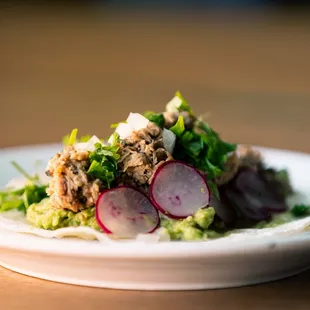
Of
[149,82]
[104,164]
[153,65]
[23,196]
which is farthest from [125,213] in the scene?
[153,65]

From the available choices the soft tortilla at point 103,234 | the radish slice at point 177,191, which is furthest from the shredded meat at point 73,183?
the radish slice at point 177,191

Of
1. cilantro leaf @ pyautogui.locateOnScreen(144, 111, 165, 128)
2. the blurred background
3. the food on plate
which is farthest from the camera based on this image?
the blurred background

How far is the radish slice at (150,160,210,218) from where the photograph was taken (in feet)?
10.1

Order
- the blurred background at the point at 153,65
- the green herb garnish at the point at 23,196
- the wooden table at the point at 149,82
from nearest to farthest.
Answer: the wooden table at the point at 149,82, the green herb garnish at the point at 23,196, the blurred background at the point at 153,65

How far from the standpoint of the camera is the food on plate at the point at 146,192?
9.89 feet

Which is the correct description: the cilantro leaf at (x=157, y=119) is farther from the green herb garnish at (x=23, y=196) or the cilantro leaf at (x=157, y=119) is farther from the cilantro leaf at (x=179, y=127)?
the green herb garnish at (x=23, y=196)

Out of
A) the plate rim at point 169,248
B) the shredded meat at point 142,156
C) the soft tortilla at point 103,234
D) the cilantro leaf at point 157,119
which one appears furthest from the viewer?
the cilantro leaf at point 157,119

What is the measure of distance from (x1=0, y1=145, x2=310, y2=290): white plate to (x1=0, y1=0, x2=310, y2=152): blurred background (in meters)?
3.46

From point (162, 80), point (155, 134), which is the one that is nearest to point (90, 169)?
point (155, 134)

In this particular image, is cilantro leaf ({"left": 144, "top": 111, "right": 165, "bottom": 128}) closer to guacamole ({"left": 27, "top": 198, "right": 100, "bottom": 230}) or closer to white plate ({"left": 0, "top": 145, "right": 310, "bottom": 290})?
guacamole ({"left": 27, "top": 198, "right": 100, "bottom": 230})

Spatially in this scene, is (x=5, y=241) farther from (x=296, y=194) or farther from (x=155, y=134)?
(x=296, y=194)

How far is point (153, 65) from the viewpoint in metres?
12.2

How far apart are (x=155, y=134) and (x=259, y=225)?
24.4 inches

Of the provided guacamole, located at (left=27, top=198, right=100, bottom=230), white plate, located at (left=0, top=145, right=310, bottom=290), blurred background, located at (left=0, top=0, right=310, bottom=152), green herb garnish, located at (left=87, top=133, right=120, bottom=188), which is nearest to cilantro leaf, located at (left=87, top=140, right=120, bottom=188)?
green herb garnish, located at (left=87, top=133, right=120, bottom=188)
